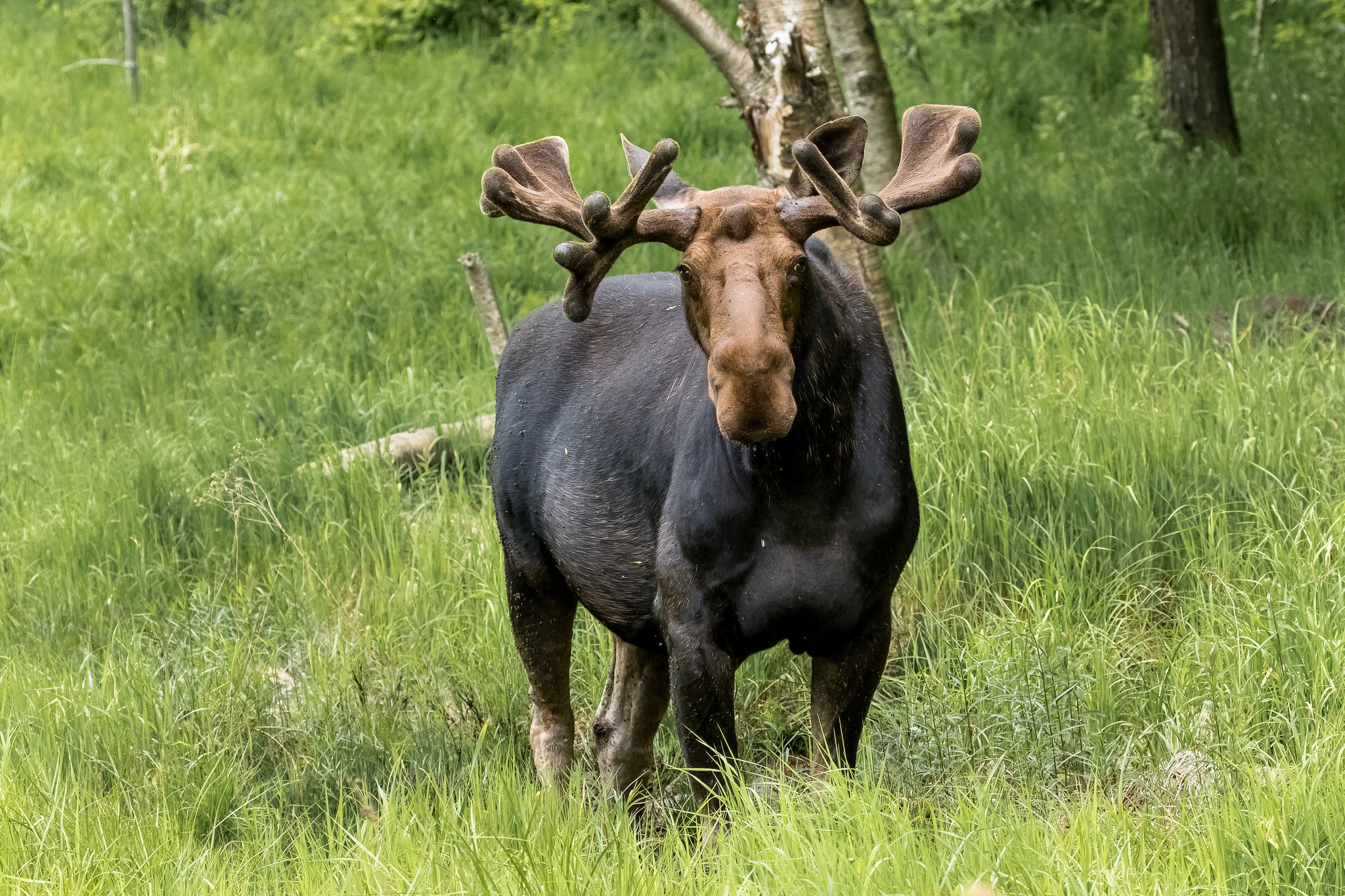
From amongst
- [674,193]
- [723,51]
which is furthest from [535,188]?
[723,51]

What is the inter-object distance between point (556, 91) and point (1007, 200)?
15.1 ft

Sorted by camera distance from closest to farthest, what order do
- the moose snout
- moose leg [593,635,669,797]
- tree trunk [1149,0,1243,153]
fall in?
the moose snout → moose leg [593,635,669,797] → tree trunk [1149,0,1243,153]

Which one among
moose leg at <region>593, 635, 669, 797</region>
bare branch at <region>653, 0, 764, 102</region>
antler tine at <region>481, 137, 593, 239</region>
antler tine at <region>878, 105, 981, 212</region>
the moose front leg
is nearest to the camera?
antler tine at <region>878, 105, 981, 212</region>

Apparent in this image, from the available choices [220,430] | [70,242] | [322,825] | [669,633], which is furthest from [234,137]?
[669,633]

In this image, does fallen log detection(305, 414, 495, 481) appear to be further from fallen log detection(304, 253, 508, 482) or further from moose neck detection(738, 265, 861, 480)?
moose neck detection(738, 265, 861, 480)

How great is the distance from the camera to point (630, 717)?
3998 mm

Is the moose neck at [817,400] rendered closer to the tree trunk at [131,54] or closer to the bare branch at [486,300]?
the bare branch at [486,300]

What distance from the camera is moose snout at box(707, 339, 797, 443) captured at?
253cm

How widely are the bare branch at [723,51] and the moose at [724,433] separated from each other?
6.91 ft

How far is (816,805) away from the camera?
2.98 m

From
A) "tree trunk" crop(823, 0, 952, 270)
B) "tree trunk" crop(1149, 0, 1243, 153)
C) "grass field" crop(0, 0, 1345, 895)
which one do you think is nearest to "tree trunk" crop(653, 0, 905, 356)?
"grass field" crop(0, 0, 1345, 895)

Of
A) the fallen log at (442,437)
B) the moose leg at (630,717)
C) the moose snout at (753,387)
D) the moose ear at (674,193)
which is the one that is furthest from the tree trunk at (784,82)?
the moose snout at (753,387)

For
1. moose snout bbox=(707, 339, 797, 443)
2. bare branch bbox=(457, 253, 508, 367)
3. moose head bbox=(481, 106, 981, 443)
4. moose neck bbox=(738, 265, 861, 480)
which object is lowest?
bare branch bbox=(457, 253, 508, 367)

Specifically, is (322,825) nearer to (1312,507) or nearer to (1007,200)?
(1312,507)
